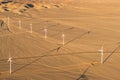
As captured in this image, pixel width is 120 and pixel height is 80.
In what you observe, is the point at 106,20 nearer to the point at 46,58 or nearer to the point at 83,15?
the point at 83,15

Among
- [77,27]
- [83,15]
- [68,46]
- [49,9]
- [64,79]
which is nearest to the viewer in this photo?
[64,79]

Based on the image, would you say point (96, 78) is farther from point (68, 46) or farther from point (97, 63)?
point (68, 46)

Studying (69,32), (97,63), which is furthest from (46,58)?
(69,32)

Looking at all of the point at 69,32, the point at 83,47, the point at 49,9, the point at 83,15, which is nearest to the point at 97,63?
the point at 83,47

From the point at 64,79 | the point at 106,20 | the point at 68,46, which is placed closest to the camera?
the point at 64,79

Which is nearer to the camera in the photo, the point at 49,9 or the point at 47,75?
the point at 47,75

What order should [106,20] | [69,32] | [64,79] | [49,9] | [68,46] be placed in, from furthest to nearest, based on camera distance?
[49,9] < [106,20] < [69,32] < [68,46] < [64,79]
